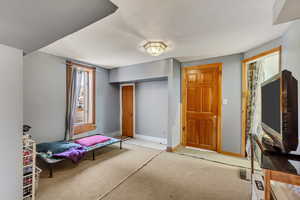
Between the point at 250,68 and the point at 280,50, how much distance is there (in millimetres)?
876

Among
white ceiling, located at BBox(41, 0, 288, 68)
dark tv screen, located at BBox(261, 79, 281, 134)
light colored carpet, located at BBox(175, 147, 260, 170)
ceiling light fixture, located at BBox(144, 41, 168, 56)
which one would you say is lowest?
light colored carpet, located at BBox(175, 147, 260, 170)

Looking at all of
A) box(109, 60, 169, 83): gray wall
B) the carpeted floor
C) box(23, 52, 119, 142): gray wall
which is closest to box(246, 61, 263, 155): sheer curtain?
the carpeted floor

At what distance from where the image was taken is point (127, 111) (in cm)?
491

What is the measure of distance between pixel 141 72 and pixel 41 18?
289 cm

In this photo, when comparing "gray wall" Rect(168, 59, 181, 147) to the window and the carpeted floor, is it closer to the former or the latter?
the carpeted floor

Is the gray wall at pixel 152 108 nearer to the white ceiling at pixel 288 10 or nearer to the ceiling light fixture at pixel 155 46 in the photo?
the ceiling light fixture at pixel 155 46

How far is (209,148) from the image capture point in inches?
135

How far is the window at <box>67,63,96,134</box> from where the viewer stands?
12.5 feet

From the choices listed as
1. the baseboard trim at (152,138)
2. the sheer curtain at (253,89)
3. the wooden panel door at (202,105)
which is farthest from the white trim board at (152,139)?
the sheer curtain at (253,89)

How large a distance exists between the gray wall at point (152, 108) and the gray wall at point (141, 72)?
0.59m

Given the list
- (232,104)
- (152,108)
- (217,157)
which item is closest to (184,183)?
(217,157)

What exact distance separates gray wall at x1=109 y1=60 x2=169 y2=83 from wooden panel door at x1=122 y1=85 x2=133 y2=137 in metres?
0.62

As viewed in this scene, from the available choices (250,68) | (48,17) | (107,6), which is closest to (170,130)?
(250,68)

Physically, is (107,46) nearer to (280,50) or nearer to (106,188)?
(106,188)
